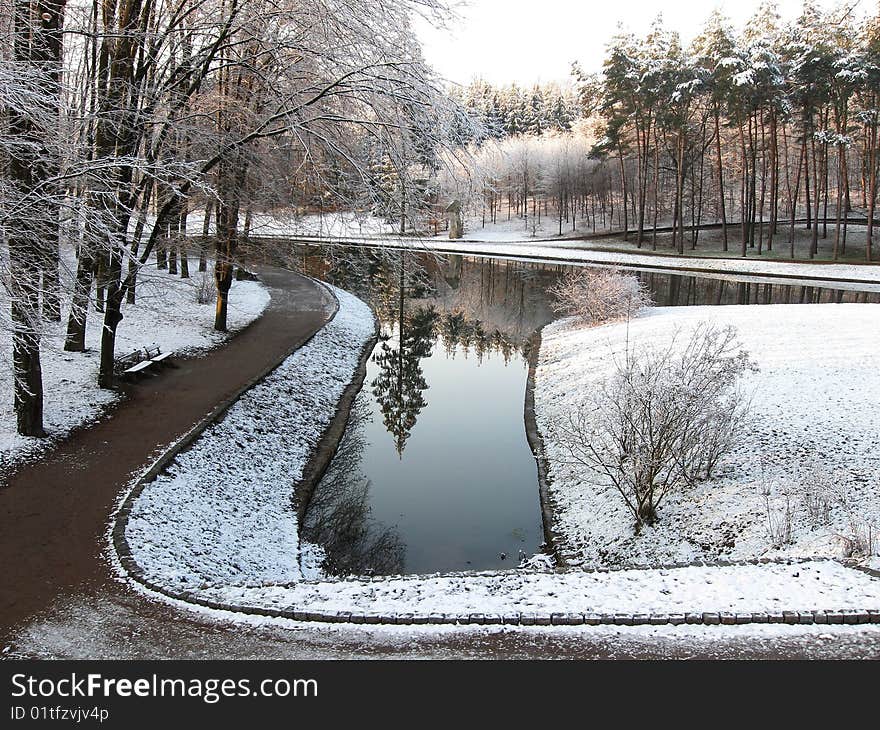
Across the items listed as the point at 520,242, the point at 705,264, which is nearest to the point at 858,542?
the point at 705,264

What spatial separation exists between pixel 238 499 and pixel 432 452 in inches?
203

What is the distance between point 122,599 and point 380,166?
740cm

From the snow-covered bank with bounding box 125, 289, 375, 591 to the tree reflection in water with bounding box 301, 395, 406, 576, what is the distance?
446mm

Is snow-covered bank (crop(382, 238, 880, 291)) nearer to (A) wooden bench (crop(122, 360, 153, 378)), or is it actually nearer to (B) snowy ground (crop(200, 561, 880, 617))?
(A) wooden bench (crop(122, 360, 153, 378))

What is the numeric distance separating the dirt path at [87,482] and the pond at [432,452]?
9.45ft

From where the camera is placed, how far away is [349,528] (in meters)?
11.4

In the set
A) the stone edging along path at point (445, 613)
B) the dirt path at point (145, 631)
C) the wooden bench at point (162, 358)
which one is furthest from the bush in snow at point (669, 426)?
the wooden bench at point (162, 358)

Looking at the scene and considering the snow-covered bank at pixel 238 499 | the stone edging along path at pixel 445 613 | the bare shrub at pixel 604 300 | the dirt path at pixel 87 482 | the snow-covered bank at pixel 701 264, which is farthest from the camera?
the snow-covered bank at pixel 701 264

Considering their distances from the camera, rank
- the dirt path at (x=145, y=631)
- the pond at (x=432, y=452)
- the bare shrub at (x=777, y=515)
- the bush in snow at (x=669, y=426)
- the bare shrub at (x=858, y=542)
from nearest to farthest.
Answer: the dirt path at (x=145, y=631) → the bare shrub at (x=858, y=542) → the bare shrub at (x=777, y=515) → the bush in snow at (x=669, y=426) → the pond at (x=432, y=452)

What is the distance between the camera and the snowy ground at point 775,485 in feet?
30.3

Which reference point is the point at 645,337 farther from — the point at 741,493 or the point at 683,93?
the point at 683,93

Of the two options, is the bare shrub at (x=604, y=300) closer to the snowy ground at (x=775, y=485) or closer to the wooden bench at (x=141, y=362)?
the snowy ground at (x=775, y=485)

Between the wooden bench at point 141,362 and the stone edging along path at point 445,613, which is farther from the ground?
the wooden bench at point 141,362

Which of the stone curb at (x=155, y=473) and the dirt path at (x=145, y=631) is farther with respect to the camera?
the stone curb at (x=155, y=473)
